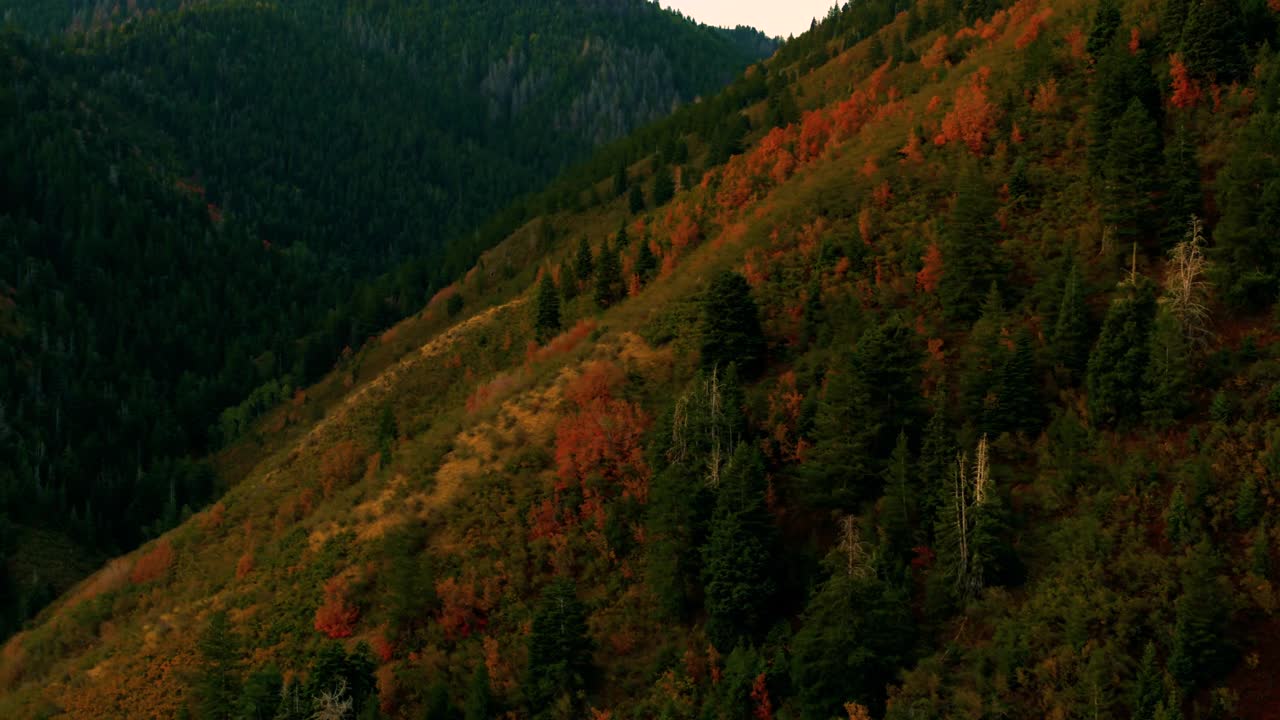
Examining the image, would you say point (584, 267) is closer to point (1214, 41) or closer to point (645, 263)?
point (645, 263)

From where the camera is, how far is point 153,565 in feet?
260

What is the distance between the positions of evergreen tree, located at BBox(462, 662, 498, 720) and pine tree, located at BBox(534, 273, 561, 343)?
48555 millimetres

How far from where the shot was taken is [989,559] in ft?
125

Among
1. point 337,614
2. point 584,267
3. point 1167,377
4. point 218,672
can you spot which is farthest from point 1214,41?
point 218,672

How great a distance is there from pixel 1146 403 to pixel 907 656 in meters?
14.8

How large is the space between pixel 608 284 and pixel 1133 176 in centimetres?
4522

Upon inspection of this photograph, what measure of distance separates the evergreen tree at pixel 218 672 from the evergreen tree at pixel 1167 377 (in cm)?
4584

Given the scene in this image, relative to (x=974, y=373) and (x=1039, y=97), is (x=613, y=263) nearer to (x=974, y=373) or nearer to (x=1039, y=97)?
(x=1039, y=97)

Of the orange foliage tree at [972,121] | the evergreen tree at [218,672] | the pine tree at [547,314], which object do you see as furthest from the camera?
the pine tree at [547,314]

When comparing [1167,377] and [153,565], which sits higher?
[1167,377]

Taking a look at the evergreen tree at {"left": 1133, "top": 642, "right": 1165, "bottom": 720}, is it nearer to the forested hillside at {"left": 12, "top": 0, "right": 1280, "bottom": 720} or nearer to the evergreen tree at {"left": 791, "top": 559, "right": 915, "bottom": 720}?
the forested hillside at {"left": 12, "top": 0, "right": 1280, "bottom": 720}

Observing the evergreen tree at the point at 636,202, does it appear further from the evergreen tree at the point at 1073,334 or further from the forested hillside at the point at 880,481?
the evergreen tree at the point at 1073,334

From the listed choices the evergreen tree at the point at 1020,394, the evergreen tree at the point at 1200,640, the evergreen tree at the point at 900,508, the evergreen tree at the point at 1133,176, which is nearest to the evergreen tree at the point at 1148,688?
the evergreen tree at the point at 1200,640

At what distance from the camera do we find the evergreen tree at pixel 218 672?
49.4 meters
